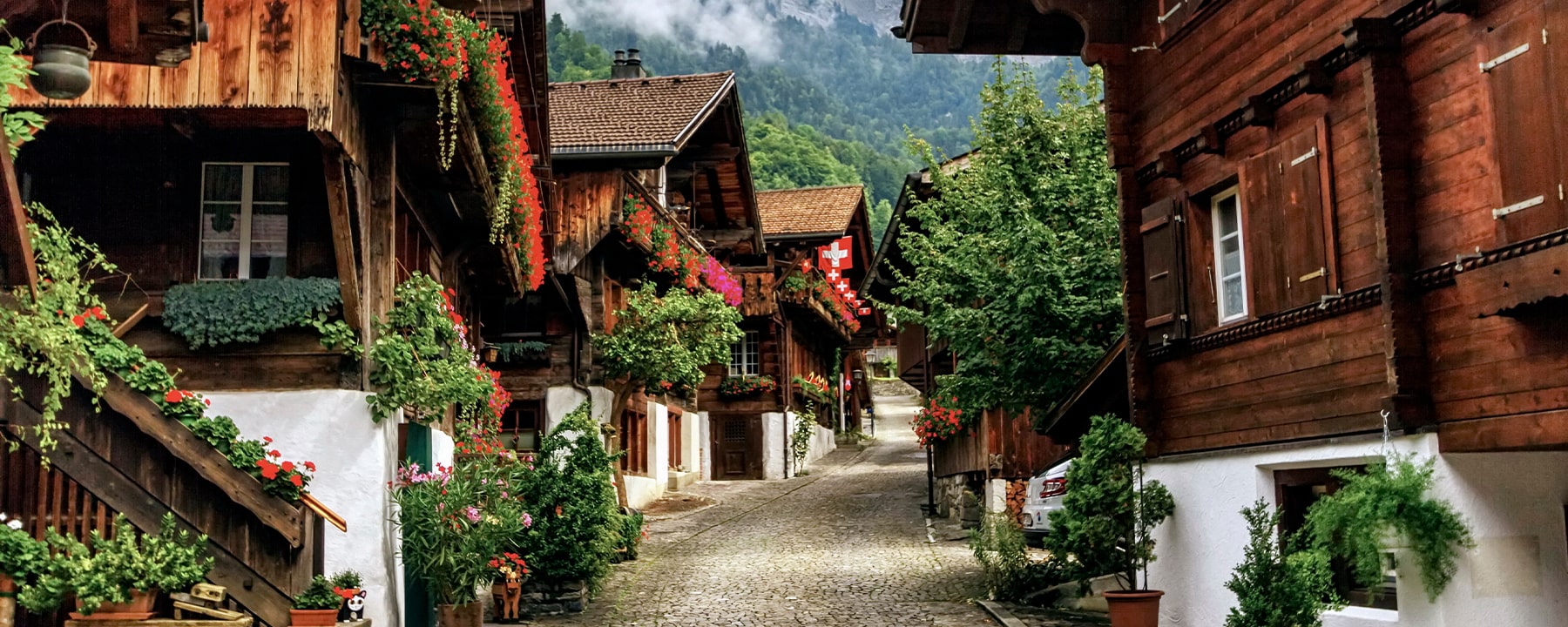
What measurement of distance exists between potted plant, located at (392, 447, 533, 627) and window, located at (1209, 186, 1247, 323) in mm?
6618

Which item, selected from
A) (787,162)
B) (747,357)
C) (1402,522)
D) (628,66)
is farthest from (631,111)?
Answer: (787,162)

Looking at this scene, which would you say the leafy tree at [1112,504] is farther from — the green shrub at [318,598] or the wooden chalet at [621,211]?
the wooden chalet at [621,211]

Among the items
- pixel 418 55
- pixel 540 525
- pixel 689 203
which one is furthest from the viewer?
pixel 689 203

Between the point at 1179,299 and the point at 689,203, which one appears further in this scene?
the point at 689,203

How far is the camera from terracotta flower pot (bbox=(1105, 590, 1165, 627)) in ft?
38.4

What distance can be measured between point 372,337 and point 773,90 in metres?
121

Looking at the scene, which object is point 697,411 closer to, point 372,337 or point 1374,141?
point 372,337

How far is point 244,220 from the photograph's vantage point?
479 inches

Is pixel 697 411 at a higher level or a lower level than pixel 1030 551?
higher

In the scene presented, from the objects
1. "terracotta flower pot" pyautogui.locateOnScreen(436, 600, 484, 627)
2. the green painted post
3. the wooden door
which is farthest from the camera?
the wooden door

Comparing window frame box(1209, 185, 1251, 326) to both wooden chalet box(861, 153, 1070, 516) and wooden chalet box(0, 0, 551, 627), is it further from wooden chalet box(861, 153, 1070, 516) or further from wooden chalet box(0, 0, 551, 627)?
→ wooden chalet box(0, 0, 551, 627)

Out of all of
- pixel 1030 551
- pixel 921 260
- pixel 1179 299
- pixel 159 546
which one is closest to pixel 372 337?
pixel 159 546

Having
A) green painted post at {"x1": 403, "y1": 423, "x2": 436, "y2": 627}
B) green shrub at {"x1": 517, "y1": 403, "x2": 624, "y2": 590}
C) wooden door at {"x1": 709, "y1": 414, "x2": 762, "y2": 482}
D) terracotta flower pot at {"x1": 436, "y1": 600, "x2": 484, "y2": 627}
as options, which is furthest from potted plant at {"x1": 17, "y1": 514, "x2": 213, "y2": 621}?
wooden door at {"x1": 709, "y1": 414, "x2": 762, "y2": 482}

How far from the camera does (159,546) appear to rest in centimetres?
986
